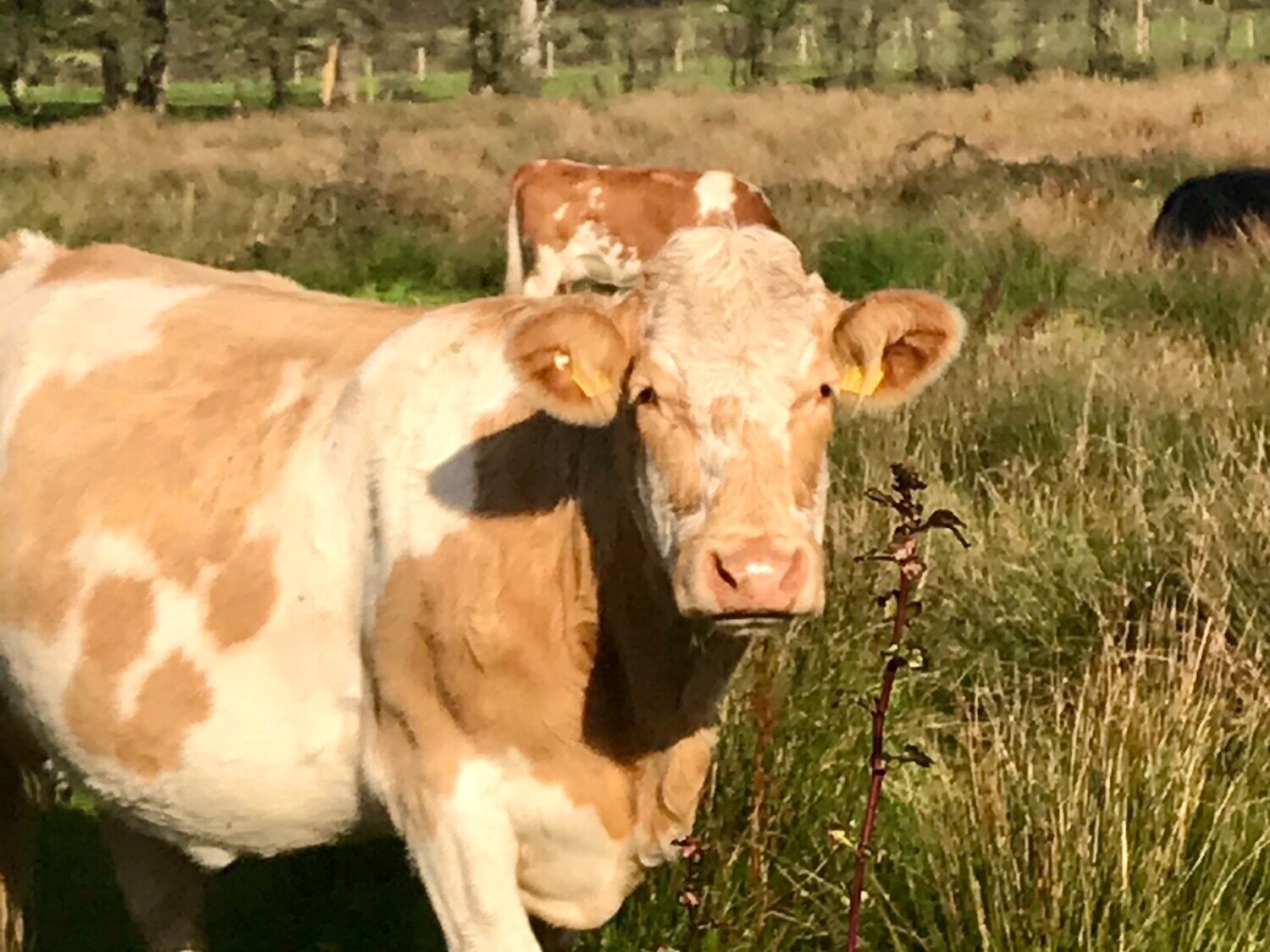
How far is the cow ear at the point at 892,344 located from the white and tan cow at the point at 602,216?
11.3 meters

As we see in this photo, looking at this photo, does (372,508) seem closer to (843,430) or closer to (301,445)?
(301,445)

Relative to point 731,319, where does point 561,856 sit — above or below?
below

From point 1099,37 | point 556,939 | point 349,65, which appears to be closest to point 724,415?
point 556,939

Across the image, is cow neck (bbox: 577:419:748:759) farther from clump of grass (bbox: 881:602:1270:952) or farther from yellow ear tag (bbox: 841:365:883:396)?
clump of grass (bbox: 881:602:1270:952)

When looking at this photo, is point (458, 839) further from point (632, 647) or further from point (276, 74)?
point (276, 74)

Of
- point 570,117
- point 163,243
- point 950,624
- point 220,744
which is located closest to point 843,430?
point 950,624

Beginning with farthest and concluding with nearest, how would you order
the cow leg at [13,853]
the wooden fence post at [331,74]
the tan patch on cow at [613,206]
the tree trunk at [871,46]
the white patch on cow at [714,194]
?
the wooden fence post at [331,74]
the tree trunk at [871,46]
the tan patch on cow at [613,206]
the white patch on cow at [714,194]
the cow leg at [13,853]

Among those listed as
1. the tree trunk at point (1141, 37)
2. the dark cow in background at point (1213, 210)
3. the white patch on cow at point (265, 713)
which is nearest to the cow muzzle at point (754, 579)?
the white patch on cow at point (265, 713)

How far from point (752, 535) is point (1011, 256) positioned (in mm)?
8632

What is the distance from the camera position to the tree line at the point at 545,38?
40.5 meters

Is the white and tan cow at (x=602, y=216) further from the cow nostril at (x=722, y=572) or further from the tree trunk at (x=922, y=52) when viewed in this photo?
the tree trunk at (x=922, y=52)

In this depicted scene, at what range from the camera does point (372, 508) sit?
3.25 metres

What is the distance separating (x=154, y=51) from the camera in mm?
40906

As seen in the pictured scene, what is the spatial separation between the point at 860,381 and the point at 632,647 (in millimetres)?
612
